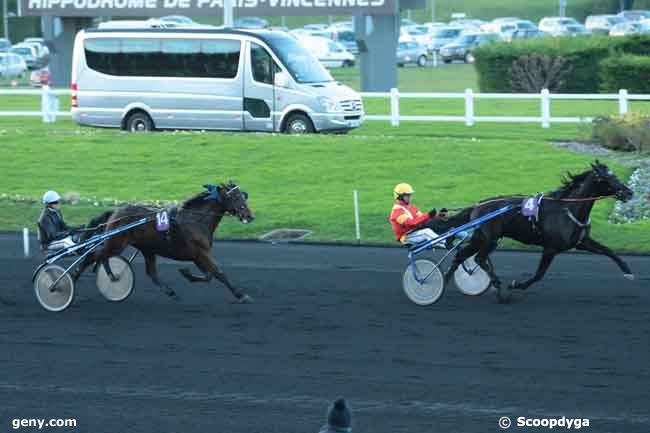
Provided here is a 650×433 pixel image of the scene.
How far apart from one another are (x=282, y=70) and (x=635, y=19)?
4418cm

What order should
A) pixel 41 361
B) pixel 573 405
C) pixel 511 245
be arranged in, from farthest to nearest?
pixel 511 245
pixel 41 361
pixel 573 405

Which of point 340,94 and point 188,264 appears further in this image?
point 340,94

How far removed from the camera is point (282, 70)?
25047mm

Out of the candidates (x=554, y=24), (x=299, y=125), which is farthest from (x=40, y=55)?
(x=299, y=125)

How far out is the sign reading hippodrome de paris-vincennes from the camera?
113ft

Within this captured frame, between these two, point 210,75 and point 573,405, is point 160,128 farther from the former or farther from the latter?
point 573,405

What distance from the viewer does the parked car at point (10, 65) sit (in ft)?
168

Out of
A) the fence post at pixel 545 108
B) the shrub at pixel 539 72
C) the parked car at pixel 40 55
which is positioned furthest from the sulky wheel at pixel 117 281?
the parked car at pixel 40 55

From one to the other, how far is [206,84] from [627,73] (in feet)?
41.0

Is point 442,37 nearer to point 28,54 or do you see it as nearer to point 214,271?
point 28,54

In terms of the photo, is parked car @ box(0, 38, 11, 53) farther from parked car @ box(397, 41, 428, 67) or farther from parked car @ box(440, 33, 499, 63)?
parked car @ box(440, 33, 499, 63)

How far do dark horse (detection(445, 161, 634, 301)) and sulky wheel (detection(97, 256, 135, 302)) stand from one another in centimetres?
331

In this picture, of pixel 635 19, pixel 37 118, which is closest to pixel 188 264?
pixel 37 118

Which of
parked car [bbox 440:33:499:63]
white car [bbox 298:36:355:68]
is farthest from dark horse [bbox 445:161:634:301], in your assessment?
parked car [bbox 440:33:499:63]
